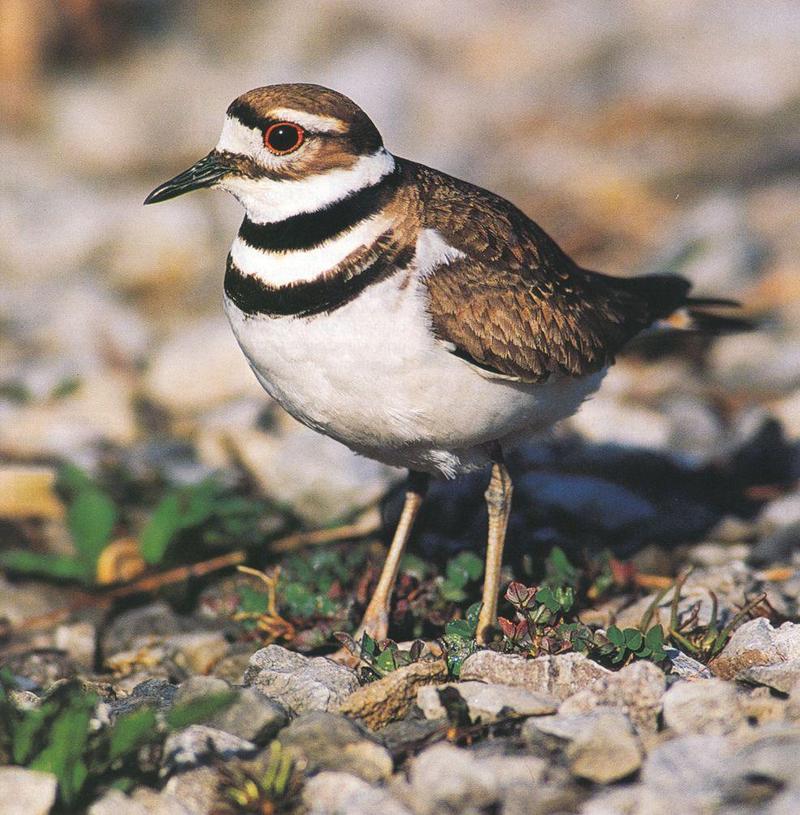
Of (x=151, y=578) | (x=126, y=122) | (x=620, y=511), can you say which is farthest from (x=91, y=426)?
(x=126, y=122)

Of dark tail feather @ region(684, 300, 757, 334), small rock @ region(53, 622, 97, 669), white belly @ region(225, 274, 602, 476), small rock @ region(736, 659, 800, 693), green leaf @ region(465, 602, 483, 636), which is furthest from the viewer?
dark tail feather @ region(684, 300, 757, 334)

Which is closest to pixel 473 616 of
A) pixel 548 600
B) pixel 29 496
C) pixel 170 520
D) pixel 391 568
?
pixel 548 600

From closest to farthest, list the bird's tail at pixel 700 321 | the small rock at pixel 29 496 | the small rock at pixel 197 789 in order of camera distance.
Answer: the small rock at pixel 197 789
the bird's tail at pixel 700 321
the small rock at pixel 29 496

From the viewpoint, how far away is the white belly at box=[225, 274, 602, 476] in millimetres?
3895

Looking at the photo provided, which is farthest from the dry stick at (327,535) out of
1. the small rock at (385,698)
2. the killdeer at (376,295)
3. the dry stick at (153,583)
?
the small rock at (385,698)

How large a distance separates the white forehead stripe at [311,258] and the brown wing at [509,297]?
0.79 feet

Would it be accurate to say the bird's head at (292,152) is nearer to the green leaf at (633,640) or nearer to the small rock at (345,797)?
the green leaf at (633,640)

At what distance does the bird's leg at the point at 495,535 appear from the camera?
4344 millimetres

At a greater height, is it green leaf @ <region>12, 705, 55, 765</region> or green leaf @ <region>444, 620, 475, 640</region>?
green leaf @ <region>444, 620, 475, 640</region>

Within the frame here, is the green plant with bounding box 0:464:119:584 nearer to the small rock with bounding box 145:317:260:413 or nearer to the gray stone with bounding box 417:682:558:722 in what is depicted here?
the small rock with bounding box 145:317:260:413

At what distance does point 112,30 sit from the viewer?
10.5m

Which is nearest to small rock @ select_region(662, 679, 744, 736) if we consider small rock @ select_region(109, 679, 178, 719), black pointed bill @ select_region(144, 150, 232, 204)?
small rock @ select_region(109, 679, 178, 719)

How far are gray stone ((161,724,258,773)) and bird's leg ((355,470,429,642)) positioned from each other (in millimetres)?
1161

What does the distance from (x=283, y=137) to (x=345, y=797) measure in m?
2.16
